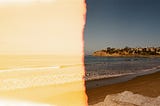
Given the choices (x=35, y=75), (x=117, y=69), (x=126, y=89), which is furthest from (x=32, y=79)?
(x=117, y=69)

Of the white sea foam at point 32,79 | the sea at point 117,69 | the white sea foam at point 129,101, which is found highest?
the white sea foam at point 129,101

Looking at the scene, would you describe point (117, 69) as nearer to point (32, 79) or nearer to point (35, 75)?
point (35, 75)

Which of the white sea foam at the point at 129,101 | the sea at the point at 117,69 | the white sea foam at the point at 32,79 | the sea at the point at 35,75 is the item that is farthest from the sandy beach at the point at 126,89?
the sea at the point at 117,69

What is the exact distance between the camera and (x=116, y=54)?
157 m

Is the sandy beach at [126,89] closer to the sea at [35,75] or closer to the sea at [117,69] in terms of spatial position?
the sea at [35,75]

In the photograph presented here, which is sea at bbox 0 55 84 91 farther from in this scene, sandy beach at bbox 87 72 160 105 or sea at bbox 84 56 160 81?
sandy beach at bbox 87 72 160 105

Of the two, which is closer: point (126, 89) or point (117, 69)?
point (126, 89)

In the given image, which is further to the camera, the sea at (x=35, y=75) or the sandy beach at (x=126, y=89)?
the sea at (x=35, y=75)

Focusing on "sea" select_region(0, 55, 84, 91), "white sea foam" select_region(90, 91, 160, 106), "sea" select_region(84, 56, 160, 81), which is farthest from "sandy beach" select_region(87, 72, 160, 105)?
"sea" select_region(84, 56, 160, 81)

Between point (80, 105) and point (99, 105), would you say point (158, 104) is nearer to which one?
point (99, 105)

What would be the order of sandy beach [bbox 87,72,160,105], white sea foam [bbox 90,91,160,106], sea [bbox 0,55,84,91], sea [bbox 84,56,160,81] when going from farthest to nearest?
sea [bbox 84,56,160,81] < sea [bbox 0,55,84,91] < sandy beach [bbox 87,72,160,105] < white sea foam [bbox 90,91,160,106]

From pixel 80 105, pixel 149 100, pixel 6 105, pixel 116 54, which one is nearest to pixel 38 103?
pixel 6 105

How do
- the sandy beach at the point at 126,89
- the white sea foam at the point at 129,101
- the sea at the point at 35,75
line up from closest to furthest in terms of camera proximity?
the white sea foam at the point at 129,101, the sandy beach at the point at 126,89, the sea at the point at 35,75

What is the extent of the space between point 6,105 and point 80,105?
2.82 m
